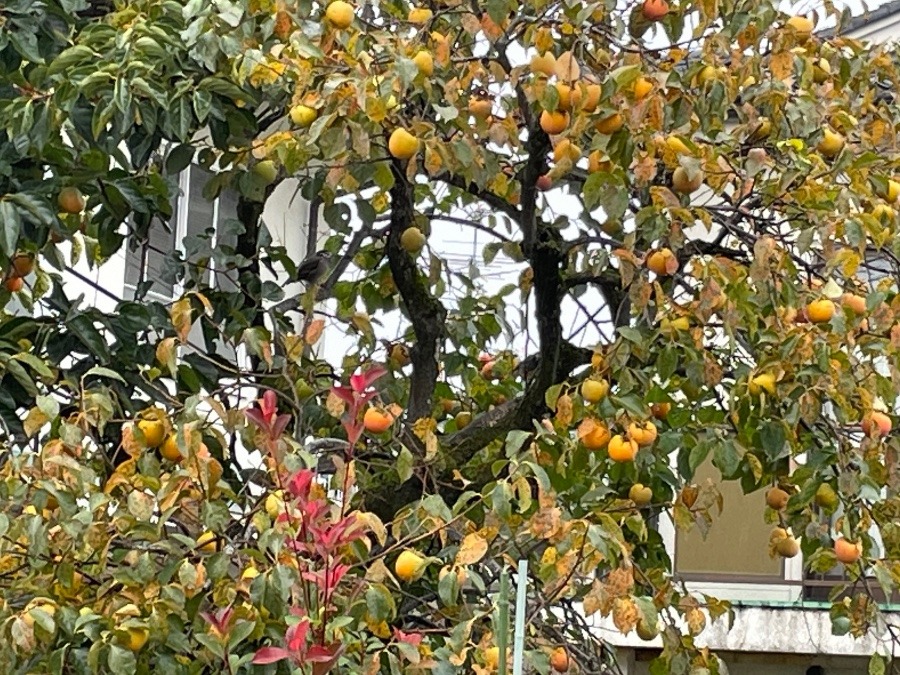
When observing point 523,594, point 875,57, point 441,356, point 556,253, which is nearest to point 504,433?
point 556,253

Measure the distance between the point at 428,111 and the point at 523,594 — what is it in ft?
7.09

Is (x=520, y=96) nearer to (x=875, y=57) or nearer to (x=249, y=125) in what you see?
(x=249, y=125)

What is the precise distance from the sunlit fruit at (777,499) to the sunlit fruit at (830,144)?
37.5 inches

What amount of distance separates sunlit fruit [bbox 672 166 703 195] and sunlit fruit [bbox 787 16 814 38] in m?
0.53

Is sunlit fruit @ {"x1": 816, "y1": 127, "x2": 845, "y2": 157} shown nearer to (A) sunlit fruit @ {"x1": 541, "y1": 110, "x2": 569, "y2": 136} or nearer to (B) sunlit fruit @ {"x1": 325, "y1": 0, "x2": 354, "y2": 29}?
(A) sunlit fruit @ {"x1": 541, "y1": 110, "x2": 569, "y2": 136}

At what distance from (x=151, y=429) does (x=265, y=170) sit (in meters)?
1.00

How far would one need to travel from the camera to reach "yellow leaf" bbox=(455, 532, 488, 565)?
3.52m

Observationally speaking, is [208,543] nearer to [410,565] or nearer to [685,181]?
[410,565]

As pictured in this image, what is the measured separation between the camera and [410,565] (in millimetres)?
3615

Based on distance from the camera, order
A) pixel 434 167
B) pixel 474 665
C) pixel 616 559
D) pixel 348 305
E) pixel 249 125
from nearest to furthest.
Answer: pixel 474 665 → pixel 616 559 → pixel 434 167 → pixel 249 125 → pixel 348 305

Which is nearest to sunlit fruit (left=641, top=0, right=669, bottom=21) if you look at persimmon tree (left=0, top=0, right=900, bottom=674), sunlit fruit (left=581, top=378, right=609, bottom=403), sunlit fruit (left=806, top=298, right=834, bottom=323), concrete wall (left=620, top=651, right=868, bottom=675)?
persimmon tree (left=0, top=0, right=900, bottom=674)

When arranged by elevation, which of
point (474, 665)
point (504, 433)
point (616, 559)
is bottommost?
point (474, 665)

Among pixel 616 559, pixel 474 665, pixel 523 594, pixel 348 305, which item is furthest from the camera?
pixel 348 305

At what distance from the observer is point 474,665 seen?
345 cm
